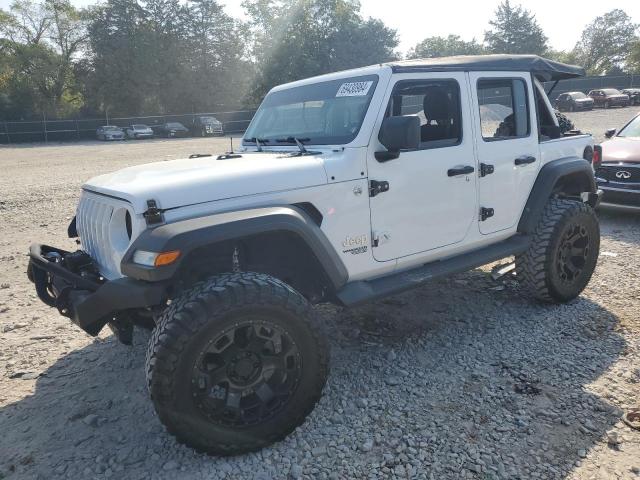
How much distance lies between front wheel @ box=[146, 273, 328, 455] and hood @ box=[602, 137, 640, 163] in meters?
6.52

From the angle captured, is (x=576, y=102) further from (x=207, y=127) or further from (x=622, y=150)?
(x=622, y=150)

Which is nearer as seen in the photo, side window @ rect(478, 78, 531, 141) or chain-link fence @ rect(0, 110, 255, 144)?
side window @ rect(478, 78, 531, 141)

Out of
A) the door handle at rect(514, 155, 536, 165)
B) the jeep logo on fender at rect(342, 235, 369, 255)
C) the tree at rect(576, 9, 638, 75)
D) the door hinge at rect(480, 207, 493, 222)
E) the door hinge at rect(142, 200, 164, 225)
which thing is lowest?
the jeep logo on fender at rect(342, 235, 369, 255)

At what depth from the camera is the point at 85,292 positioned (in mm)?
2889

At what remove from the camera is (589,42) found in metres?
77.8

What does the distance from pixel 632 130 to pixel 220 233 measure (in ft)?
27.1

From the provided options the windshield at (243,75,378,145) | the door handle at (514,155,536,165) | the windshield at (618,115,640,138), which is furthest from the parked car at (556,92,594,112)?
the windshield at (243,75,378,145)

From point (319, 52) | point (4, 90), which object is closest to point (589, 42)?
point (319, 52)

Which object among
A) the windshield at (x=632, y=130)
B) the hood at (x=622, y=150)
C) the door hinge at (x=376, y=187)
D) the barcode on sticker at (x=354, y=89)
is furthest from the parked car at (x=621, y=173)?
the door hinge at (x=376, y=187)

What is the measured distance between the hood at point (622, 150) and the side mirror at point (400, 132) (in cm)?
568

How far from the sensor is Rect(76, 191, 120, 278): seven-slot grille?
9.81ft

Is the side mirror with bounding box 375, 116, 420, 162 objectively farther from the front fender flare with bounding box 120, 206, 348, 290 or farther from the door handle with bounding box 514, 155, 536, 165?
the door handle with bounding box 514, 155, 536, 165

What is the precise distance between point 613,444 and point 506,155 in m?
2.22

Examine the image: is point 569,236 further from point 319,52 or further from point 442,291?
point 319,52
